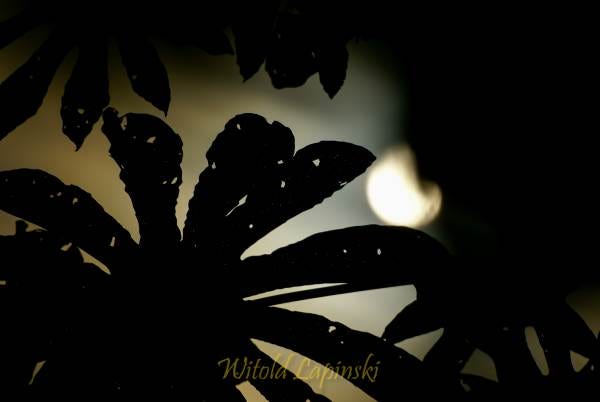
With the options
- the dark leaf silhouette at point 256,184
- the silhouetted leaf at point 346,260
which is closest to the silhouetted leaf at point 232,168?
the dark leaf silhouette at point 256,184

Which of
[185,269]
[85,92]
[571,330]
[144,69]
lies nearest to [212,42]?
[144,69]

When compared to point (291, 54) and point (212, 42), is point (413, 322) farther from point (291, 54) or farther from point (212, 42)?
point (212, 42)

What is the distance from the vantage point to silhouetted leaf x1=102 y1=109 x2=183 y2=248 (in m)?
2.64

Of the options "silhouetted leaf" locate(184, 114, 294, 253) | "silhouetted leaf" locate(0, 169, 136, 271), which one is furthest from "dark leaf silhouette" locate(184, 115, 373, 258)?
"silhouetted leaf" locate(0, 169, 136, 271)

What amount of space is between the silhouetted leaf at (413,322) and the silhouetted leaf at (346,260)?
20 cm

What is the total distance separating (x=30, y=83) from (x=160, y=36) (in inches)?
23.3

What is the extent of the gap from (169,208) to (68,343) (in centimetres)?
75

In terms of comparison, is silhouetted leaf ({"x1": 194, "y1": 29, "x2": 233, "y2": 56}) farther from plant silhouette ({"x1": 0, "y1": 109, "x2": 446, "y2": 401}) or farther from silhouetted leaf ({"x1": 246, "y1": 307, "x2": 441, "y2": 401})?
silhouetted leaf ({"x1": 246, "y1": 307, "x2": 441, "y2": 401})

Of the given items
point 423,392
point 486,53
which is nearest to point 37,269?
point 423,392

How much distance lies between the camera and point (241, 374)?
2514mm

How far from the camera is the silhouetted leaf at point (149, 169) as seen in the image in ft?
8.65

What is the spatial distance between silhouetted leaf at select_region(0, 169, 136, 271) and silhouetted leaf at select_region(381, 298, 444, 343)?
132cm

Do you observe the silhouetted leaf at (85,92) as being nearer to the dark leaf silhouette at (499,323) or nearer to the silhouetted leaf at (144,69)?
the silhouetted leaf at (144,69)

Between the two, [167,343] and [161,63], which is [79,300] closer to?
[167,343]
